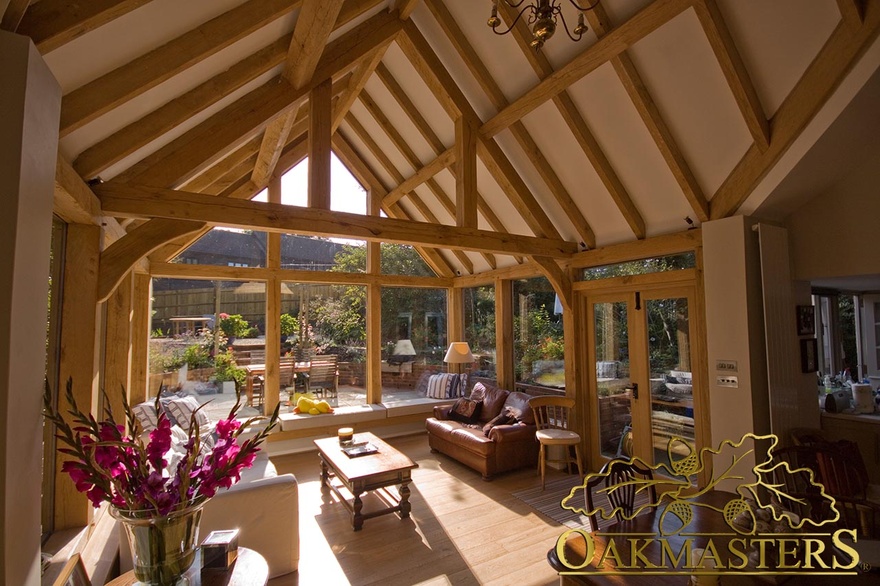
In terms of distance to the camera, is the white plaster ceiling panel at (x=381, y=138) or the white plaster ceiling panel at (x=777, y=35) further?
the white plaster ceiling panel at (x=381, y=138)

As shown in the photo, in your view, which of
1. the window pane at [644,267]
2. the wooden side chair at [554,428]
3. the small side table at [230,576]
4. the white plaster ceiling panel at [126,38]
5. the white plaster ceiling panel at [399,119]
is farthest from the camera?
the white plaster ceiling panel at [399,119]

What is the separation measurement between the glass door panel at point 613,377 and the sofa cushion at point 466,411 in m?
1.61

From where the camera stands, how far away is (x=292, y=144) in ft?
21.1

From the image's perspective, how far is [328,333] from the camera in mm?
6883

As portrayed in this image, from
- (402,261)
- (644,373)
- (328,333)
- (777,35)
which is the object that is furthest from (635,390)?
(328,333)

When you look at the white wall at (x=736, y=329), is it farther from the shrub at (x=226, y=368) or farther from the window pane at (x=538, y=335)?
the shrub at (x=226, y=368)

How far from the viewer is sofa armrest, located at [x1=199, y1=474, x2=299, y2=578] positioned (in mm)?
2891

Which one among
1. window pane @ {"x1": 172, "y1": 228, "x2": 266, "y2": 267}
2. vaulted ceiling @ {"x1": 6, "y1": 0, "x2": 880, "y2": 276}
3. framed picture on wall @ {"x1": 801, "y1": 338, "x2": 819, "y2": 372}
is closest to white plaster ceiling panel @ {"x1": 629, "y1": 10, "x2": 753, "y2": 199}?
vaulted ceiling @ {"x1": 6, "y1": 0, "x2": 880, "y2": 276}

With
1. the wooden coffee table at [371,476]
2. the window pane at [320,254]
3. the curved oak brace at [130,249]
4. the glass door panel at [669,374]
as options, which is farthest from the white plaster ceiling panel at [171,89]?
the glass door panel at [669,374]

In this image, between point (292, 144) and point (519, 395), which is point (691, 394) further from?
point (292, 144)

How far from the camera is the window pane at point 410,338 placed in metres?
7.41

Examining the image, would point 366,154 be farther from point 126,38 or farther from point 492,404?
point 126,38

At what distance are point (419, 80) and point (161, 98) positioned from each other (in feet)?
10.3

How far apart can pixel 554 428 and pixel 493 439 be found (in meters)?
0.85
